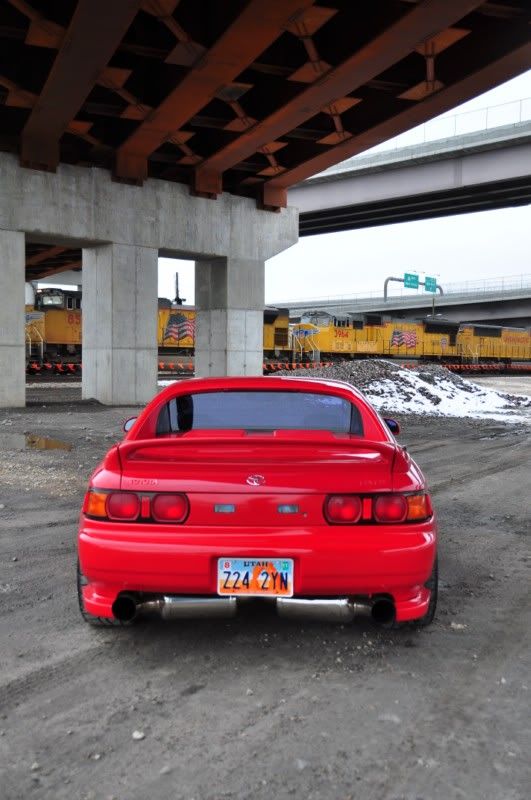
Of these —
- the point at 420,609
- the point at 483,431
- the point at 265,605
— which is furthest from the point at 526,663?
the point at 483,431

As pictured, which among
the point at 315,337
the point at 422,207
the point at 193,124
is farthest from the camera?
the point at 315,337

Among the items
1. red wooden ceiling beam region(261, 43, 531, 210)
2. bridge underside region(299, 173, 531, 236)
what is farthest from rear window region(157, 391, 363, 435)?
bridge underside region(299, 173, 531, 236)

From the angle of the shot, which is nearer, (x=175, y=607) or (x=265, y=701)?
(x=265, y=701)

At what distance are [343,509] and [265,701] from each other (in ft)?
3.11

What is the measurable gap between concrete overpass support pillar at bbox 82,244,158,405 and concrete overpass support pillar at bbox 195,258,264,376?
2.37 meters

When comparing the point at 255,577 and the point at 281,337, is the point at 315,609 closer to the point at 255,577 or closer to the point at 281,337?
the point at 255,577

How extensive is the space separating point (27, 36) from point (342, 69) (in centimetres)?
591

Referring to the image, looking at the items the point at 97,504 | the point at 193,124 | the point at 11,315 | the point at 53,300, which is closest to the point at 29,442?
the point at 11,315

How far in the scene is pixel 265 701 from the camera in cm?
293

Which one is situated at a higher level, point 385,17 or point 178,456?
point 385,17

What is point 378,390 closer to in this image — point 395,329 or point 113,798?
point 113,798

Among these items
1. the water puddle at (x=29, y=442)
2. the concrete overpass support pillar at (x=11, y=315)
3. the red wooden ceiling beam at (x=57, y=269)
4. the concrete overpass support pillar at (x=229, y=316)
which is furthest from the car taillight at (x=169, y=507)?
the red wooden ceiling beam at (x=57, y=269)

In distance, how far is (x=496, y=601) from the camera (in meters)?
4.26

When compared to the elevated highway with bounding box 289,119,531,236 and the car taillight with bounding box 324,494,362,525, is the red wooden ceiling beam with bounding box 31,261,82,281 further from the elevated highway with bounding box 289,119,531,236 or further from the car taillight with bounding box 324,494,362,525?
the car taillight with bounding box 324,494,362,525
